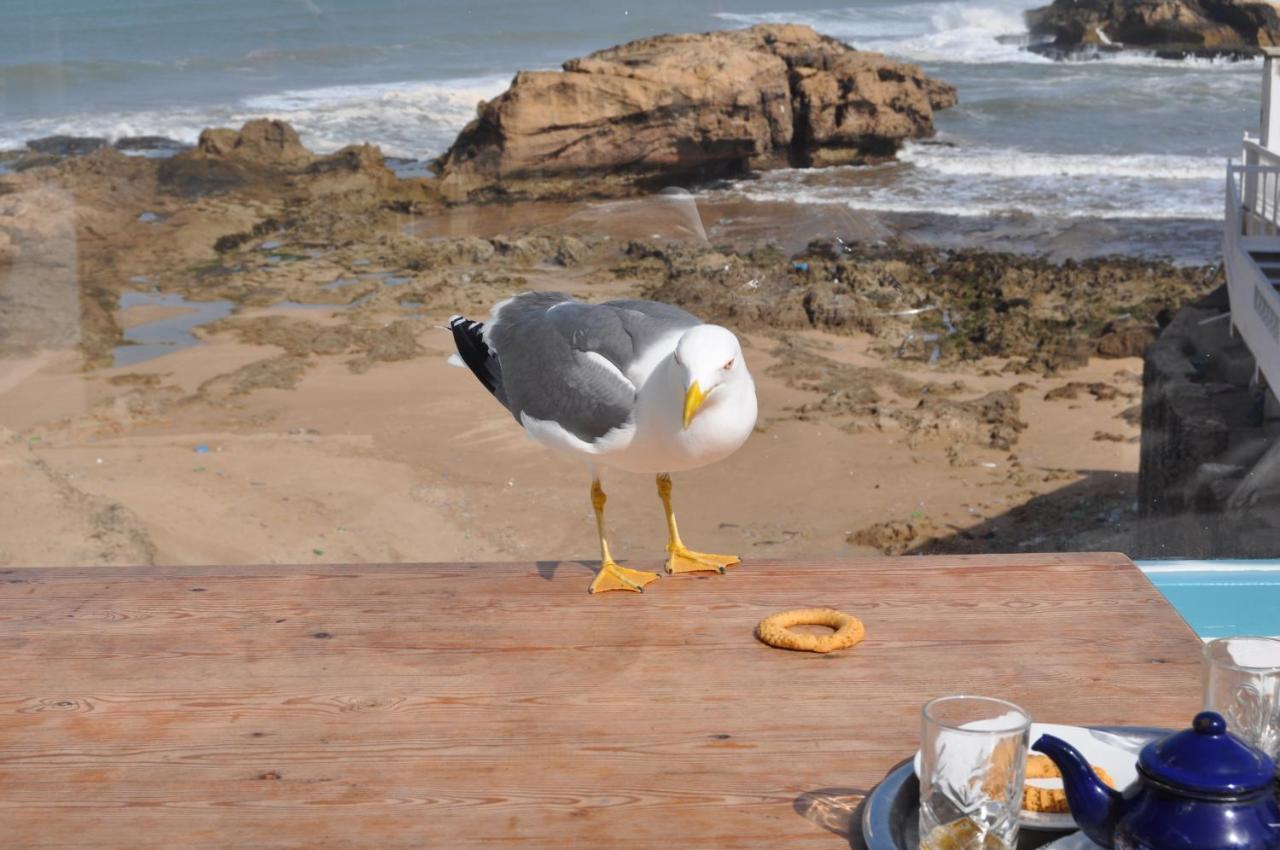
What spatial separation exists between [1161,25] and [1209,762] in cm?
1502

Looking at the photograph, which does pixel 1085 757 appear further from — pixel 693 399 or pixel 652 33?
pixel 652 33

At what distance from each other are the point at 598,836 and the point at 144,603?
860 millimetres

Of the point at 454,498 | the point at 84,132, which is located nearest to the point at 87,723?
the point at 454,498

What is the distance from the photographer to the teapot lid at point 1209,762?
899 mm

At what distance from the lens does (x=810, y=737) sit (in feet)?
4.64

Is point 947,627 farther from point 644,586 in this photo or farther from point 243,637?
point 243,637

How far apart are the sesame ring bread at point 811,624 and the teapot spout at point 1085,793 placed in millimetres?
633

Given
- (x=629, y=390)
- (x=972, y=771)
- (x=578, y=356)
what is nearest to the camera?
(x=972, y=771)

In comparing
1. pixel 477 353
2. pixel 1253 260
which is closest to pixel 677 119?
pixel 1253 260

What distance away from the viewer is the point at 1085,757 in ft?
3.88

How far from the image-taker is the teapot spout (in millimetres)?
971

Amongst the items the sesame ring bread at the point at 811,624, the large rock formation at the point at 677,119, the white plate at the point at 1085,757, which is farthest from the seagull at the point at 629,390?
the large rock formation at the point at 677,119

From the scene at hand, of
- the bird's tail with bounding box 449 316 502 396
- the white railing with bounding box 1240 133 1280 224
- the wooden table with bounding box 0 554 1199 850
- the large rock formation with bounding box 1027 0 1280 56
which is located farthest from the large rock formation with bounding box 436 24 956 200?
the wooden table with bounding box 0 554 1199 850

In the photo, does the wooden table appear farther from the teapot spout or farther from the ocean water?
the ocean water
